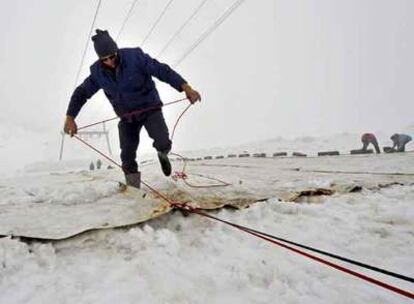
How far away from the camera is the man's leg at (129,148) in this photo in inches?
164

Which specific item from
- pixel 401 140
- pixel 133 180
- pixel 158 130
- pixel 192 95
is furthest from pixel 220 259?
pixel 401 140

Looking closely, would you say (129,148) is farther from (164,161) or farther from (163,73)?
(163,73)

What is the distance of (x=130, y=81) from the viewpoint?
12.1 feet

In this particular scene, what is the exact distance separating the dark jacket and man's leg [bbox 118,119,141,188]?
0.66 feet

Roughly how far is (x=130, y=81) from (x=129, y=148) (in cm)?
85

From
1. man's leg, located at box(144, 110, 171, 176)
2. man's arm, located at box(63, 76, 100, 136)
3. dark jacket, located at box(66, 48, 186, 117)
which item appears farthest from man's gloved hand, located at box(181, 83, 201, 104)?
man's arm, located at box(63, 76, 100, 136)

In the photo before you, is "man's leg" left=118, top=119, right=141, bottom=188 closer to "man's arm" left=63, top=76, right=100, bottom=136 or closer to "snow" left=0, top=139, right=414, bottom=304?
"man's arm" left=63, top=76, right=100, bottom=136

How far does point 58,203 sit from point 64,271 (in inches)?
59.1

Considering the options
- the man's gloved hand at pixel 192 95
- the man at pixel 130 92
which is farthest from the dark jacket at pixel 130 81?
the man's gloved hand at pixel 192 95

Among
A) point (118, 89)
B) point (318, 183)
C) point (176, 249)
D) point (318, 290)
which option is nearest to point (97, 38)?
point (118, 89)

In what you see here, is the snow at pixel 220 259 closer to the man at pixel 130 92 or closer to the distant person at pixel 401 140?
the man at pixel 130 92

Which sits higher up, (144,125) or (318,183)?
(144,125)

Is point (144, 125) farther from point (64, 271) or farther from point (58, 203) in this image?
point (64, 271)

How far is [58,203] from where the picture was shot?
3.15 m
